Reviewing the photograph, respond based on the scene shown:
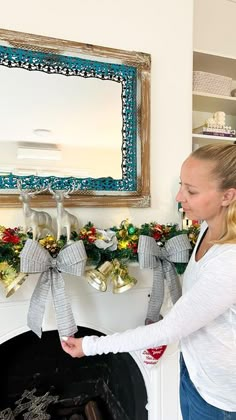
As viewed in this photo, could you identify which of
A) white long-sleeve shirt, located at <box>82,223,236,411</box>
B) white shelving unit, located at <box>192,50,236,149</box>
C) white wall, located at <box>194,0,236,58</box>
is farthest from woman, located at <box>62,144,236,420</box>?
white wall, located at <box>194,0,236,58</box>

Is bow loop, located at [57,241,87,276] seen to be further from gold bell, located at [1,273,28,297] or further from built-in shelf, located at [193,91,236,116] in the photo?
built-in shelf, located at [193,91,236,116]

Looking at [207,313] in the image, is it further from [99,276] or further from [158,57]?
[158,57]

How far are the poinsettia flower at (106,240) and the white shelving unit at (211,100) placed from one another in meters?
0.84

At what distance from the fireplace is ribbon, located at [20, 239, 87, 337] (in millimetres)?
132

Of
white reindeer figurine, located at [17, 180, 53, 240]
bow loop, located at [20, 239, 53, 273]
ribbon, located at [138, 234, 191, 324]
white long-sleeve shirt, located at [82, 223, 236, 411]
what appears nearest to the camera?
white long-sleeve shirt, located at [82, 223, 236, 411]

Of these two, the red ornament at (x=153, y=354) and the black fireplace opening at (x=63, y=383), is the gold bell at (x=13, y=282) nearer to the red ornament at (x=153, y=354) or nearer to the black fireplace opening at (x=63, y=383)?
the black fireplace opening at (x=63, y=383)

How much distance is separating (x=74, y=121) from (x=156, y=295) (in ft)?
2.52

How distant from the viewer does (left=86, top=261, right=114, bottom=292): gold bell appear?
1.27 meters

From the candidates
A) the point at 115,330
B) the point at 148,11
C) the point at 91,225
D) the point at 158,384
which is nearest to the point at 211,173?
the point at 91,225

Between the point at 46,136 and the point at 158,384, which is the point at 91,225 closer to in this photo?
the point at 46,136

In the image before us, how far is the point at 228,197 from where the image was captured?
3.14 feet

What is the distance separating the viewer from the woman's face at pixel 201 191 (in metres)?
0.97

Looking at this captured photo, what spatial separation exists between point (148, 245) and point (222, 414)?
577 millimetres

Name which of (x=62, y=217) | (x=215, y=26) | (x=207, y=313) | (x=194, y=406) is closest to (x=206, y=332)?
(x=207, y=313)
